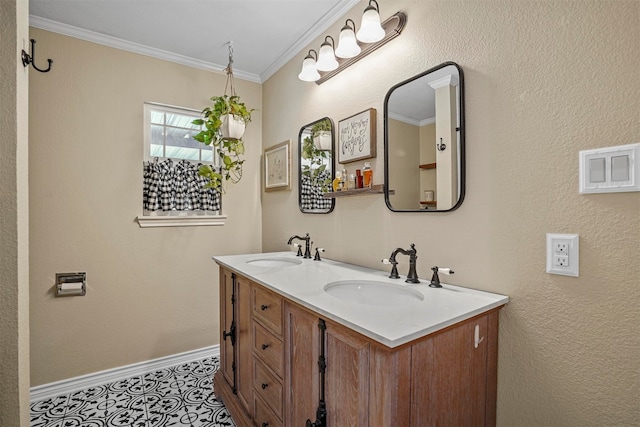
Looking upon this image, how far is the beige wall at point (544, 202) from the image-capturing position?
920 millimetres

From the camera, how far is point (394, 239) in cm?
163

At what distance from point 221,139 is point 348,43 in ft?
4.21

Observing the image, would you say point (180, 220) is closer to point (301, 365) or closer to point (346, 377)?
point (301, 365)

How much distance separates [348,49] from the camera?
5.55 feet

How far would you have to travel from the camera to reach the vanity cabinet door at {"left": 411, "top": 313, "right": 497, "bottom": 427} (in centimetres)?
91

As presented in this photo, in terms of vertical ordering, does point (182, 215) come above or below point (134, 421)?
above

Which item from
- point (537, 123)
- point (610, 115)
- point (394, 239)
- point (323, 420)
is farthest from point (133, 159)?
point (610, 115)

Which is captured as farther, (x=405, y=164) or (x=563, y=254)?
(x=405, y=164)

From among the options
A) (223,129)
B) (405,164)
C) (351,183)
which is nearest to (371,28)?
(405,164)

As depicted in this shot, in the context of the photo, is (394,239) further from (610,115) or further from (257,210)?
(257,210)

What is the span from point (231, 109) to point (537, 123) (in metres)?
2.01

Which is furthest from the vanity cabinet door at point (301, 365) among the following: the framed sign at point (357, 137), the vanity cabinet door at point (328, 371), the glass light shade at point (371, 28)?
the glass light shade at point (371, 28)

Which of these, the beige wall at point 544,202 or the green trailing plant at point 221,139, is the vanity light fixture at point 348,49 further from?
the green trailing plant at point 221,139

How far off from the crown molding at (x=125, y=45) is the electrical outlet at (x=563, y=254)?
8.81 ft
